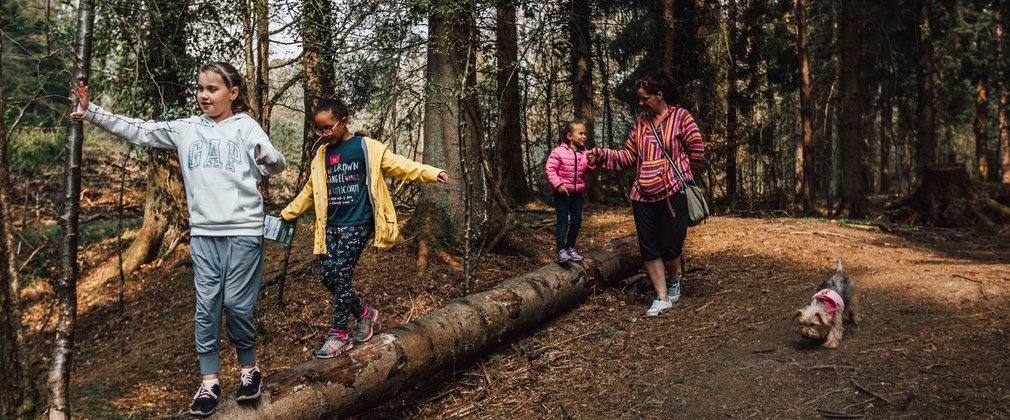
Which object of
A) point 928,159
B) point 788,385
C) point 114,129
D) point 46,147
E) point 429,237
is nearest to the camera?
point 114,129

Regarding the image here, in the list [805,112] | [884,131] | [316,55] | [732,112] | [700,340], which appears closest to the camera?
[700,340]

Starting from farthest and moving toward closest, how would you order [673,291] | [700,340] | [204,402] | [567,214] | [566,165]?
[567,214] < [566,165] < [673,291] < [700,340] < [204,402]

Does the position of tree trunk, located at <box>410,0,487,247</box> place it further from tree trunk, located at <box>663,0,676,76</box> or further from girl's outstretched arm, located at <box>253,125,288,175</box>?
tree trunk, located at <box>663,0,676,76</box>

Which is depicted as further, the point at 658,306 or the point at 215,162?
the point at 658,306

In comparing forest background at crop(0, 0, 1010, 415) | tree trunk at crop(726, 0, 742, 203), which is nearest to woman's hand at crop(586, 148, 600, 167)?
forest background at crop(0, 0, 1010, 415)

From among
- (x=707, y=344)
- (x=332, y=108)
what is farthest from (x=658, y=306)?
(x=332, y=108)

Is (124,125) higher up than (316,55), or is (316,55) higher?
(316,55)

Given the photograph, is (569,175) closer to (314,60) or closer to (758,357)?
(758,357)

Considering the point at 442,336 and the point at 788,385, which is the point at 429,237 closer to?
the point at 442,336

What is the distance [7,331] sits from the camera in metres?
6.23

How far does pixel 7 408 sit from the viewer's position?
6383 millimetres

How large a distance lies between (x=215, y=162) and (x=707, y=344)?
3915 millimetres

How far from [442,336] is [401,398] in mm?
691

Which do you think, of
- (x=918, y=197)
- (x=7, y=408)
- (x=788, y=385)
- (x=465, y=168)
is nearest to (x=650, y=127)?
(x=465, y=168)
